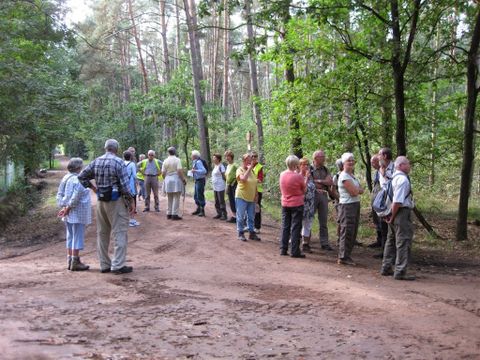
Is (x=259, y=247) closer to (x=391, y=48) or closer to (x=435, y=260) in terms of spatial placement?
(x=435, y=260)

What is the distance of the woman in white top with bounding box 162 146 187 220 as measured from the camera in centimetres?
1285

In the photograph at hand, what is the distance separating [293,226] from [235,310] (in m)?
3.36

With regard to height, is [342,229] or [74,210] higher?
[74,210]

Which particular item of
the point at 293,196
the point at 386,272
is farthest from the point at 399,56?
the point at 386,272

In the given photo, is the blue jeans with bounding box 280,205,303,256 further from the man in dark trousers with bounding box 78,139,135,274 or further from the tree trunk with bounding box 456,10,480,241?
the tree trunk with bounding box 456,10,480,241

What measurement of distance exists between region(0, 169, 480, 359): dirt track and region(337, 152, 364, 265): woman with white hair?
0.42m

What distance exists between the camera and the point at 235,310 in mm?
5875

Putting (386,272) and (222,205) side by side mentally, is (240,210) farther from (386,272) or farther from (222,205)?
(386,272)

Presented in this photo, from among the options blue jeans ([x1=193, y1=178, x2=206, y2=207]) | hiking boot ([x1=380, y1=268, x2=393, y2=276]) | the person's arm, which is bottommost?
hiking boot ([x1=380, y1=268, x2=393, y2=276])

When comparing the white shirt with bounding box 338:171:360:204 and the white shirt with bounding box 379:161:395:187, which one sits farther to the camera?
the white shirt with bounding box 338:171:360:204

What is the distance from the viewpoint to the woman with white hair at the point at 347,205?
331 inches

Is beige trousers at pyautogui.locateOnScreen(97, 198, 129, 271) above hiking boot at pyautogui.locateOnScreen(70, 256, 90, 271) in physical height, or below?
above

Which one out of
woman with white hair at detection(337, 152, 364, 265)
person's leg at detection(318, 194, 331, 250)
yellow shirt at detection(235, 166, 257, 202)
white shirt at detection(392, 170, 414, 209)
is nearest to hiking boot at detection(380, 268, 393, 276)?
woman with white hair at detection(337, 152, 364, 265)

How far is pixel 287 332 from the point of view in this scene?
513cm
